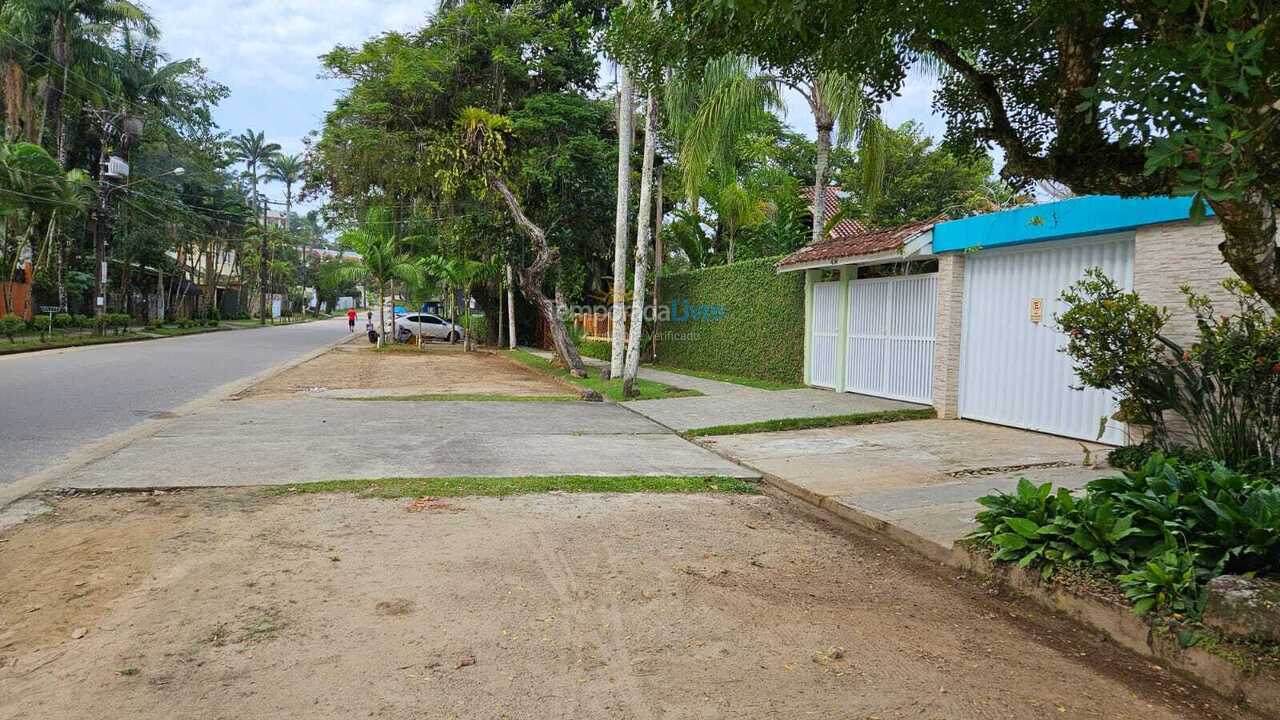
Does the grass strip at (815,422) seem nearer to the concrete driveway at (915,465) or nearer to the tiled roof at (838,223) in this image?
the concrete driveway at (915,465)

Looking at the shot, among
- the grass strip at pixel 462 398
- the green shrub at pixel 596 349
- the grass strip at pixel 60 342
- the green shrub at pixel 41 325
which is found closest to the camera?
the grass strip at pixel 462 398

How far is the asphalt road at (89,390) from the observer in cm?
849

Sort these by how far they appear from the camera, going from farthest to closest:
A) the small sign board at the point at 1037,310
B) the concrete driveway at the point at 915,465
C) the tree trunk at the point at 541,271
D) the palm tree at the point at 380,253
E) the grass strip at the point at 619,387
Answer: the palm tree at the point at 380,253 → the tree trunk at the point at 541,271 → the grass strip at the point at 619,387 → the small sign board at the point at 1037,310 → the concrete driveway at the point at 915,465

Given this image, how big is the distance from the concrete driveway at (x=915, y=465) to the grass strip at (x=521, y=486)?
76cm

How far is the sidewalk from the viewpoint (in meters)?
11.5

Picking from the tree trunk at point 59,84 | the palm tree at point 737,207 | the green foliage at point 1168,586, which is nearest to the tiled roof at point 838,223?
the palm tree at point 737,207

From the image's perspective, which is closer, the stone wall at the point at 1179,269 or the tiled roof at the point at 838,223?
the stone wall at the point at 1179,269

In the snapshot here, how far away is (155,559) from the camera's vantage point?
4719 mm

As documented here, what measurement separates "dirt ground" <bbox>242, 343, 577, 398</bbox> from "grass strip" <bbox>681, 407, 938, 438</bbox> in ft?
17.8

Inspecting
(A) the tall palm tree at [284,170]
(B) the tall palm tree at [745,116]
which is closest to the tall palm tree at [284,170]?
(A) the tall palm tree at [284,170]

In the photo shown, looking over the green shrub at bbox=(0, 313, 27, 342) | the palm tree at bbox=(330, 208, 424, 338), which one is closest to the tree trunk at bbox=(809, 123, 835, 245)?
the palm tree at bbox=(330, 208, 424, 338)

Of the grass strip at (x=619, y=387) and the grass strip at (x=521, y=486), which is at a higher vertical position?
the grass strip at (x=619, y=387)

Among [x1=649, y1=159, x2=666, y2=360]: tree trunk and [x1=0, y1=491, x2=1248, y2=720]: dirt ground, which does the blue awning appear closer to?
[x1=0, y1=491, x2=1248, y2=720]: dirt ground

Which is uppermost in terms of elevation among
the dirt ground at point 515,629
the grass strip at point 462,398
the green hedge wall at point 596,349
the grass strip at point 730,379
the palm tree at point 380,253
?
the palm tree at point 380,253
